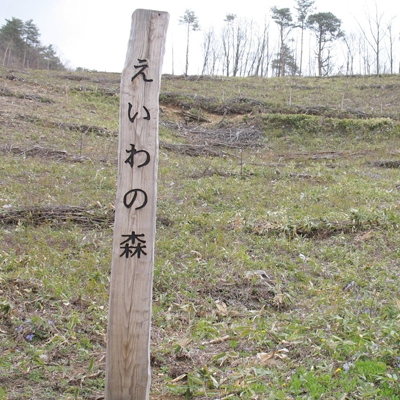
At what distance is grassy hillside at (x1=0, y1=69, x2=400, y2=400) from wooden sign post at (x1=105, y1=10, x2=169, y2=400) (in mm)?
594

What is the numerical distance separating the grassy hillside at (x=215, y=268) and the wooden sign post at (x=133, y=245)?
594 millimetres

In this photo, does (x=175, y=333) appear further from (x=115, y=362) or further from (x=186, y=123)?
(x=186, y=123)

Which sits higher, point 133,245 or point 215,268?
point 133,245

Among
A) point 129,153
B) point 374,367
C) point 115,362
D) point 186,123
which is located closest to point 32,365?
point 115,362

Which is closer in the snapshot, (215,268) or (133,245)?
(133,245)

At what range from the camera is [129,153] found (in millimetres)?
3281

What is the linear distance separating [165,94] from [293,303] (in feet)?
70.3

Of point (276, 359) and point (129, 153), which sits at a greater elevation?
point (129, 153)

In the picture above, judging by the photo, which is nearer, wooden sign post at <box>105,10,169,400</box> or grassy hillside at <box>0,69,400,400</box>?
wooden sign post at <box>105,10,169,400</box>

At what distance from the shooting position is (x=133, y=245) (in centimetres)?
328

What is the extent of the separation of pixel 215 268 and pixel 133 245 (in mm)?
3597

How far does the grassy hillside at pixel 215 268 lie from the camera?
3963mm

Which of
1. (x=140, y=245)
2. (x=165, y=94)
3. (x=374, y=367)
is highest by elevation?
(x=165, y=94)

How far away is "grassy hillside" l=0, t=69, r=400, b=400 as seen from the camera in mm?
3963
